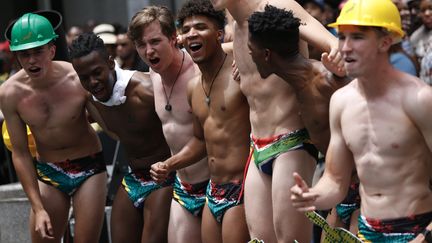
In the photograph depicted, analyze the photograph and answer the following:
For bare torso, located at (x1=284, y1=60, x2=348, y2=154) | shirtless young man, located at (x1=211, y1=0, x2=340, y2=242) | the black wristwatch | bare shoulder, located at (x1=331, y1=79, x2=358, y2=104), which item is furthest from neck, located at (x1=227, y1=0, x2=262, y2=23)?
the black wristwatch

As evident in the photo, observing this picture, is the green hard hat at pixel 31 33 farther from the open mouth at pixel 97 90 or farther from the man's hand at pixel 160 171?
the man's hand at pixel 160 171

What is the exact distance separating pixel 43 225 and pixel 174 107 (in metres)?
1.33

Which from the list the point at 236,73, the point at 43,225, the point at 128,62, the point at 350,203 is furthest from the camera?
the point at 128,62

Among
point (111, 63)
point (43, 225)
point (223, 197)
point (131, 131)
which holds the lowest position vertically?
point (43, 225)

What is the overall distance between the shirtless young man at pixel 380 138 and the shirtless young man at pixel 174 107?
224 cm

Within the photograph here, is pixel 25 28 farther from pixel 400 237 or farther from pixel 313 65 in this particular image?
pixel 400 237

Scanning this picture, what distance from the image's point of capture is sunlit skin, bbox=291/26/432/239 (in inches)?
224

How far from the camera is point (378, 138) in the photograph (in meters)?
5.79

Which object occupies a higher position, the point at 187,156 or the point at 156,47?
the point at 156,47

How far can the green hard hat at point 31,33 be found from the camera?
855 cm

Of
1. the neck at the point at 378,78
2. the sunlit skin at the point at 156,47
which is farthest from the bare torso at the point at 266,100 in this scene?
the sunlit skin at the point at 156,47

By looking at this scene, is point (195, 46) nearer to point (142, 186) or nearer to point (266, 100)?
point (266, 100)

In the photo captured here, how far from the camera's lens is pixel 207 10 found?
7.61 m

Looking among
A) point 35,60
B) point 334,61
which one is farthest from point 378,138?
point 35,60
